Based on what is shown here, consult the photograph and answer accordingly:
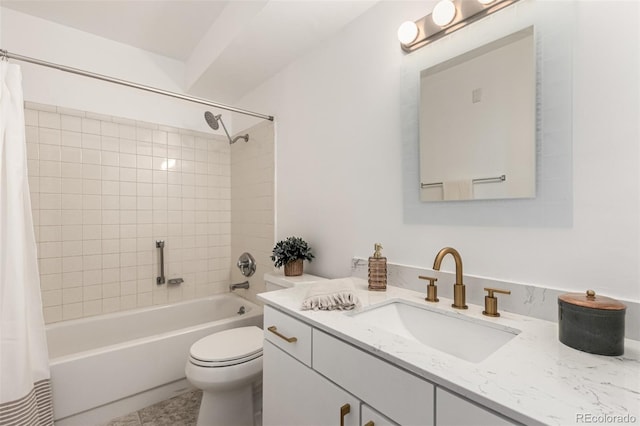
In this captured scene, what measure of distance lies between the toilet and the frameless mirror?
3.10 ft

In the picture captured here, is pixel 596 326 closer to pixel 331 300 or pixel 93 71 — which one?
pixel 331 300

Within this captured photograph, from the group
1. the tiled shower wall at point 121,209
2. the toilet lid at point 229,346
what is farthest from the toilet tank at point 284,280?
the tiled shower wall at point 121,209

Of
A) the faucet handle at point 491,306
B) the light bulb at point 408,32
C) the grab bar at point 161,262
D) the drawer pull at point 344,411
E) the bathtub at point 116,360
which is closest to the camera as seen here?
Result: the drawer pull at point 344,411

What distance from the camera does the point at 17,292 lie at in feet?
4.32

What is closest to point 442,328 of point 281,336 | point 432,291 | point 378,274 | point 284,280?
point 432,291

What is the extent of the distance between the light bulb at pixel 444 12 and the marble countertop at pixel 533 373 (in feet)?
3.60

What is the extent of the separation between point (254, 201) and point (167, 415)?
1.53 meters

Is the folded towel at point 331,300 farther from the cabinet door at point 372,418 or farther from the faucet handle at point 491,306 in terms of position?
the faucet handle at point 491,306

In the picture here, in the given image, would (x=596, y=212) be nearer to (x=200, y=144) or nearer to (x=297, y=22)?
(x=297, y=22)

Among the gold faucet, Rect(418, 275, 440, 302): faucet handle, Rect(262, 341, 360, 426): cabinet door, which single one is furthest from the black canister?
Rect(262, 341, 360, 426): cabinet door

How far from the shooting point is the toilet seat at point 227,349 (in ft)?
4.83

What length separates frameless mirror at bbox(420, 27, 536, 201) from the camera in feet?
3.18

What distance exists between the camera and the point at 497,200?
1.04 metres

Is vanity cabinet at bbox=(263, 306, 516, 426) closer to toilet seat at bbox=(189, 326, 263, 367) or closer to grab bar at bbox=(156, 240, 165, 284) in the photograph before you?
toilet seat at bbox=(189, 326, 263, 367)
